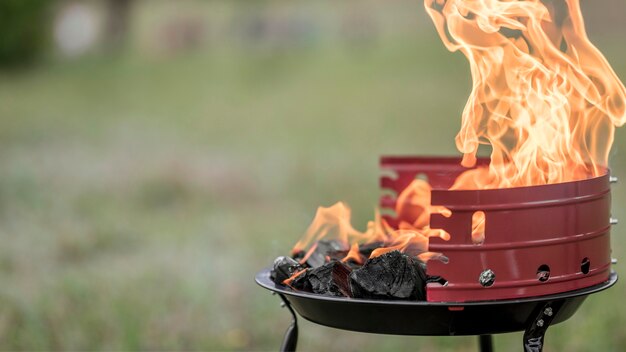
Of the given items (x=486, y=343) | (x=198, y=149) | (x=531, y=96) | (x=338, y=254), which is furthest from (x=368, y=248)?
(x=198, y=149)

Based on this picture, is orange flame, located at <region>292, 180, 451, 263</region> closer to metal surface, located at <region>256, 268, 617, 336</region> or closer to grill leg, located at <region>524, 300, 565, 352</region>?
metal surface, located at <region>256, 268, 617, 336</region>

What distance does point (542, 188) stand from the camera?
246cm

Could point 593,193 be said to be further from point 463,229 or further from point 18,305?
point 18,305

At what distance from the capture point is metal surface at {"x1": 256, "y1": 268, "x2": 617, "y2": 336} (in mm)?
→ 2453

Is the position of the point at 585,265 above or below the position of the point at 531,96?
below

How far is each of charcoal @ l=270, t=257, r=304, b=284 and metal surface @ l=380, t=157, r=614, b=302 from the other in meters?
0.52

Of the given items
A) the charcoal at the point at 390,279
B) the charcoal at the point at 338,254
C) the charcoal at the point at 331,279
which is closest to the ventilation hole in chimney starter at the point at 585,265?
Answer: the charcoal at the point at 390,279

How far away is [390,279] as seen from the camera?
8.46 feet

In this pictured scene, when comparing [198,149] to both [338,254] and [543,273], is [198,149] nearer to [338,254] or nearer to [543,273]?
[338,254]

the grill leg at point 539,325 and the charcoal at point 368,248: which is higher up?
the charcoal at point 368,248

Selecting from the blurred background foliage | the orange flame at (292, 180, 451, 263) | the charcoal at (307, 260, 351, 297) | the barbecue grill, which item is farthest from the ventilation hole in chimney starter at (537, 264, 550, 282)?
the blurred background foliage

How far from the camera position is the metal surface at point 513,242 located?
8.02 ft

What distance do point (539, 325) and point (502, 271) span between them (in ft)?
0.69

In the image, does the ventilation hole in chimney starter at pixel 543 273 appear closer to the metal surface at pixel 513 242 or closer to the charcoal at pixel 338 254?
the metal surface at pixel 513 242
